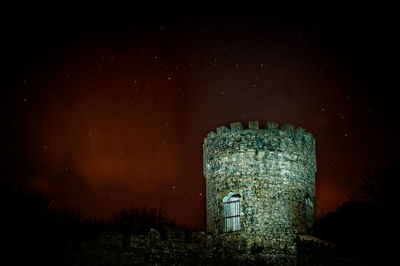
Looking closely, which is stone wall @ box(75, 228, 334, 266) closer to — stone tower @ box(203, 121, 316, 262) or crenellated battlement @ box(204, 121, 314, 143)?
stone tower @ box(203, 121, 316, 262)

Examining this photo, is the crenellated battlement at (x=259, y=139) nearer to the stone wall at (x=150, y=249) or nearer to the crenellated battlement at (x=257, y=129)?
the crenellated battlement at (x=257, y=129)

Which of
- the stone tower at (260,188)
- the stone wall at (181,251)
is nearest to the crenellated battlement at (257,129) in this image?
the stone tower at (260,188)

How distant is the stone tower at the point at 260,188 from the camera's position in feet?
73.6

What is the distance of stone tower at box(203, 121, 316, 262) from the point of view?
2242 centimetres

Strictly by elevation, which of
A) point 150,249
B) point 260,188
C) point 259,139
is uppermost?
point 259,139

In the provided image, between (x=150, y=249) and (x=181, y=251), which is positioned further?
(x=181, y=251)

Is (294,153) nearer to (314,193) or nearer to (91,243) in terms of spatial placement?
(314,193)

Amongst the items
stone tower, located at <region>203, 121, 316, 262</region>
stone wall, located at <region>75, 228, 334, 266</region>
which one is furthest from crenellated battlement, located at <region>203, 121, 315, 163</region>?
stone wall, located at <region>75, 228, 334, 266</region>

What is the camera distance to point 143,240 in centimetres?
2058

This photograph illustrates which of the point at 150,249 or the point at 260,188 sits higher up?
the point at 260,188

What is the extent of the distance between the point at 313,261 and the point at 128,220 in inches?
434

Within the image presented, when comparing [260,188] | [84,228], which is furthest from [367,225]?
[84,228]

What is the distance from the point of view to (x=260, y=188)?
2278 centimetres

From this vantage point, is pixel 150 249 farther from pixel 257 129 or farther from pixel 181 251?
pixel 257 129
